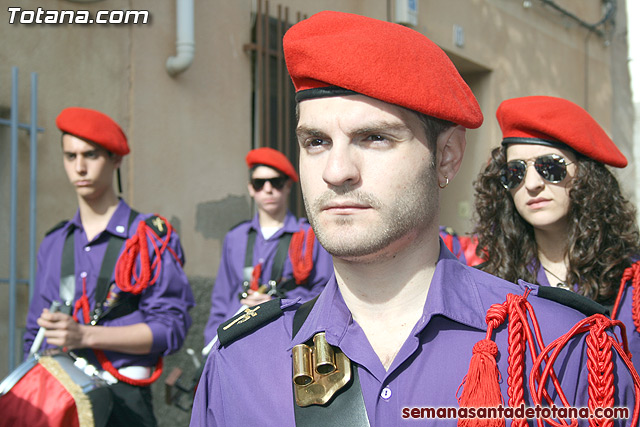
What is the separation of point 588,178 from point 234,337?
195cm

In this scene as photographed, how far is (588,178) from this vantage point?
3.35 m

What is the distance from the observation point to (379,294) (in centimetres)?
200

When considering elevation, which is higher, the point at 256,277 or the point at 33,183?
the point at 33,183

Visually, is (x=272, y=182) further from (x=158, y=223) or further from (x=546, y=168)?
(x=546, y=168)

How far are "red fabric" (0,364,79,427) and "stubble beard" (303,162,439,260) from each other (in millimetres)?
1755

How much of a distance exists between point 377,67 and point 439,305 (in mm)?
588

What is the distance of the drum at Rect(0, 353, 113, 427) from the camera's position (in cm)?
314

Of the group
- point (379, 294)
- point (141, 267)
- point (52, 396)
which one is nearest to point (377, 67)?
point (379, 294)

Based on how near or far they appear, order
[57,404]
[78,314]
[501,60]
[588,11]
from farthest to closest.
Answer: [588,11] → [501,60] → [78,314] → [57,404]

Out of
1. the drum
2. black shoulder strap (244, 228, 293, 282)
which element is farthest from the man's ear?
black shoulder strap (244, 228, 293, 282)

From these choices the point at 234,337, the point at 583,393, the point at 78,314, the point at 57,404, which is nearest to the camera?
the point at 583,393

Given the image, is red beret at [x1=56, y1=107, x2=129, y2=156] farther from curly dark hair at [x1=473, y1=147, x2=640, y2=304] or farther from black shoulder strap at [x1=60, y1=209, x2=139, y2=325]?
curly dark hair at [x1=473, y1=147, x2=640, y2=304]

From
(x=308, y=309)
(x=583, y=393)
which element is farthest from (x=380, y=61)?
(x=583, y=393)

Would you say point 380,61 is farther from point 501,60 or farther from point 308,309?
point 501,60
